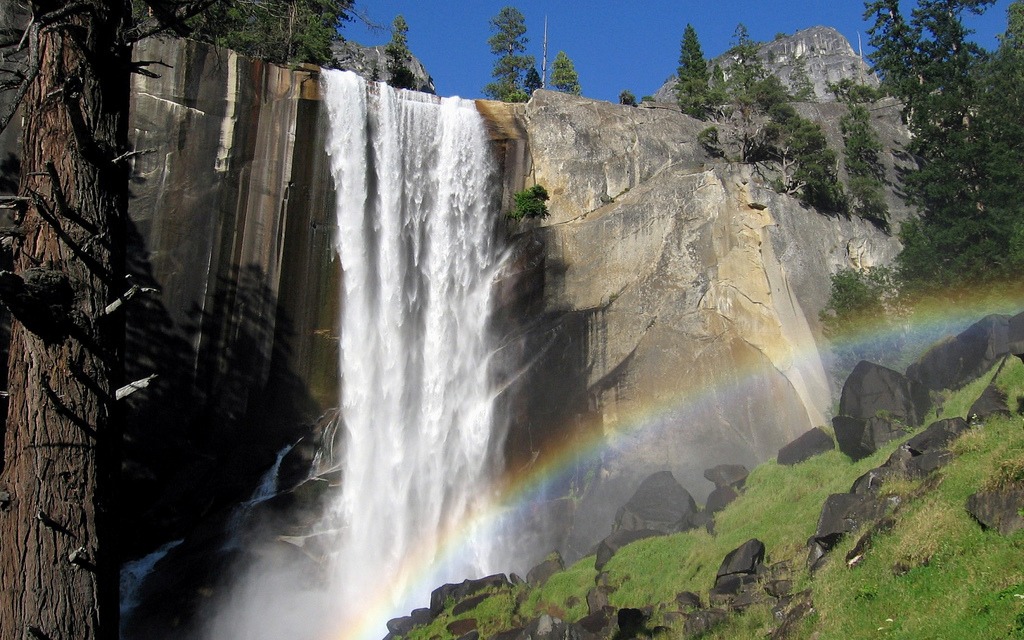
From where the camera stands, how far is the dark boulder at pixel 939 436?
1372 cm

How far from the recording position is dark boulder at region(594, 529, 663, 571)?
18484 millimetres

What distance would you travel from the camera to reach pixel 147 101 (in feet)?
68.2

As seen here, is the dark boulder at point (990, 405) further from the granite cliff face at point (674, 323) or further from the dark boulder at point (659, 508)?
the granite cliff face at point (674, 323)

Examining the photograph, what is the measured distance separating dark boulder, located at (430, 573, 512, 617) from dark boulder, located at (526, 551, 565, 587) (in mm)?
730

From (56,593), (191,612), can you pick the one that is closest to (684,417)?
(191,612)

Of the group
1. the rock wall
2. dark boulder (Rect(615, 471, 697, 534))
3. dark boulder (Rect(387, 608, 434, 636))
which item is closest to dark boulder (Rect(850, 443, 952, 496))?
dark boulder (Rect(615, 471, 697, 534))

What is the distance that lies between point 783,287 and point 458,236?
10.4 metres

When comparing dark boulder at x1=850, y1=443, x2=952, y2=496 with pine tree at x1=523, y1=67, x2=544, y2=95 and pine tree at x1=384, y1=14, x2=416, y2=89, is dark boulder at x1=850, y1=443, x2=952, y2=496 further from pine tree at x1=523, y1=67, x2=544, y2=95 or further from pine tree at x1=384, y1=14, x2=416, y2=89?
pine tree at x1=523, y1=67, x2=544, y2=95

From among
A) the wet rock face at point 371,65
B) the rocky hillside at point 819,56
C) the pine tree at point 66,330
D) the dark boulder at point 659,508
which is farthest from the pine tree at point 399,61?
the rocky hillside at point 819,56

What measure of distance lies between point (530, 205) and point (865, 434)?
12.4 metres

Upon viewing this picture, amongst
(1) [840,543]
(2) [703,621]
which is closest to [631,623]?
(2) [703,621]

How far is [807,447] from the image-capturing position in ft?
63.9

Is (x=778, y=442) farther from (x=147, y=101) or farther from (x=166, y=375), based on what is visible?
(x=147, y=101)

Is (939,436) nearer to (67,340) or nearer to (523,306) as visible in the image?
(523,306)
